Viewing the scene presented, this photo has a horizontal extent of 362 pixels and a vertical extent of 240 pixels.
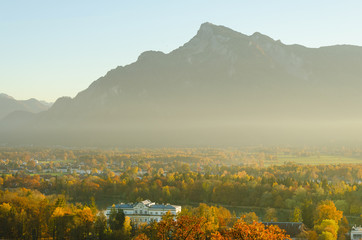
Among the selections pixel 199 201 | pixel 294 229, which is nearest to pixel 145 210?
pixel 199 201

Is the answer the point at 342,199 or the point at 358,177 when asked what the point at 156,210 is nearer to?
the point at 342,199

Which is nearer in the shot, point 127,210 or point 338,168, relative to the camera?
point 127,210

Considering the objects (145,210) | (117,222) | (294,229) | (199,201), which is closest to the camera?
(117,222)

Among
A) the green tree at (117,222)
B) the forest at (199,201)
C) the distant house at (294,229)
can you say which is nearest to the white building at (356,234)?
the forest at (199,201)

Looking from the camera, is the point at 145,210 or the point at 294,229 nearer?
the point at 294,229

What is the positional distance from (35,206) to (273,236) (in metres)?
44.5

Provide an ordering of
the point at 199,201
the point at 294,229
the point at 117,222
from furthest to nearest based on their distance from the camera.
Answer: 1. the point at 199,201
2. the point at 294,229
3. the point at 117,222

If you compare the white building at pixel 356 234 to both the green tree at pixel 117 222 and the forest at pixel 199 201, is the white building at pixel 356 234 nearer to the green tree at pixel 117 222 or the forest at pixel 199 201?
the forest at pixel 199 201

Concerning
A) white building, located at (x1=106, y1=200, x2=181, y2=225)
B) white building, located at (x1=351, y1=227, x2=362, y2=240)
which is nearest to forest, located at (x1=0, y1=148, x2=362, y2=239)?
white building, located at (x1=351, y1=227, x2=362, y2=240)

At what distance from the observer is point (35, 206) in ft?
234

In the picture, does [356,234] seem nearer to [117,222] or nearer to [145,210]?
[117,222]

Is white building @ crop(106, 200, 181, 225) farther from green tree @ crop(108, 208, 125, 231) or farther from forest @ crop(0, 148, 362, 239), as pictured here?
green tree @ crop(108, 208, 125, 231)

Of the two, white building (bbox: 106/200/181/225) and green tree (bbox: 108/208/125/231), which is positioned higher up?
green tree (bbox: 108/208/125/231)

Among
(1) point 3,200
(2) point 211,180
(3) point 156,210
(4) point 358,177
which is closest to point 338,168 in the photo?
(4) point 358,177
